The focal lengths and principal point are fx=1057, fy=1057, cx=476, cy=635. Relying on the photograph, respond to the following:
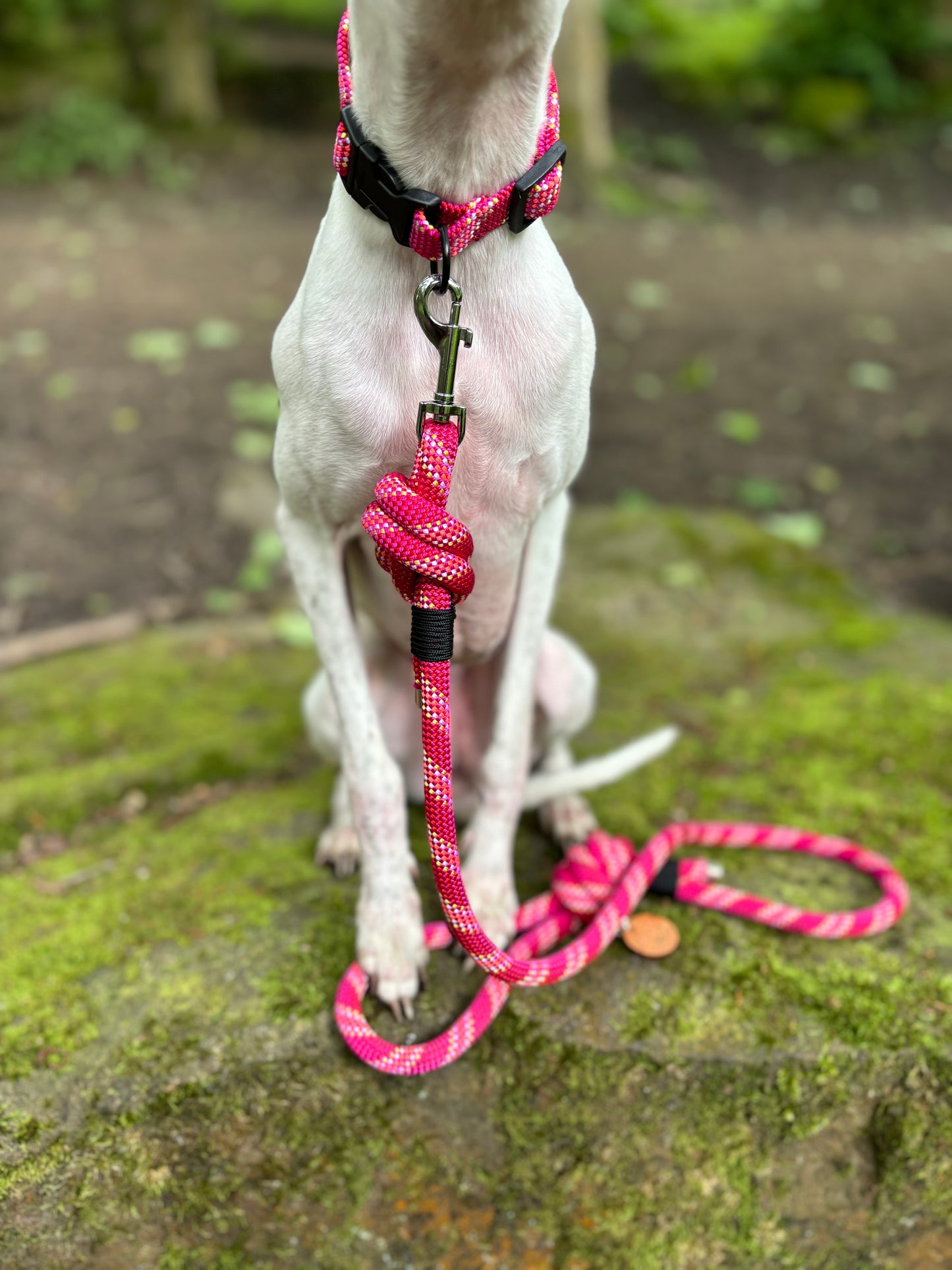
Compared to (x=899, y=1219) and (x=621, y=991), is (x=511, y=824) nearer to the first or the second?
(x=621, y=991)

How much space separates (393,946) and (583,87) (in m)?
11.6

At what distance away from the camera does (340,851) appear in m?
2.67

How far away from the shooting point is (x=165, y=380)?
23.8 feet

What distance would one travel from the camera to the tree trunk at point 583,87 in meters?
11.3

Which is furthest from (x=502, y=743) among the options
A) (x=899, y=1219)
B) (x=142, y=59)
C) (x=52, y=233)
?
(x=142, y=59)

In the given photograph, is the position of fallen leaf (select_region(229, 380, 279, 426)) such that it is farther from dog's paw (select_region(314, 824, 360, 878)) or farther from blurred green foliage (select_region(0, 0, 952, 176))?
blurred green foliage (select_region(0, 0, 952, 176))

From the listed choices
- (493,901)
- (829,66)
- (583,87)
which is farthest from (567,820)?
(829,66)

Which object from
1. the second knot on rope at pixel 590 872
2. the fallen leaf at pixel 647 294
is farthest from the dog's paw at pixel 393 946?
the fallen leaf at pixel 647 294

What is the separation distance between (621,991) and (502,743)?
0.59m

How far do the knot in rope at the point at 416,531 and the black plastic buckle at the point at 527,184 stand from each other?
1.56ft

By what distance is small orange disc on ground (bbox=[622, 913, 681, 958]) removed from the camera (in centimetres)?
233

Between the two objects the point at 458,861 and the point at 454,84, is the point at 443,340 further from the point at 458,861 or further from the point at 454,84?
the point at 458,861

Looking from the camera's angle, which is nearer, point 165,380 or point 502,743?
point 502,743

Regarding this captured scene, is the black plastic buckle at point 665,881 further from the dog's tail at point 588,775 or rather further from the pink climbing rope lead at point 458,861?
the dog's tail at point 588,775
